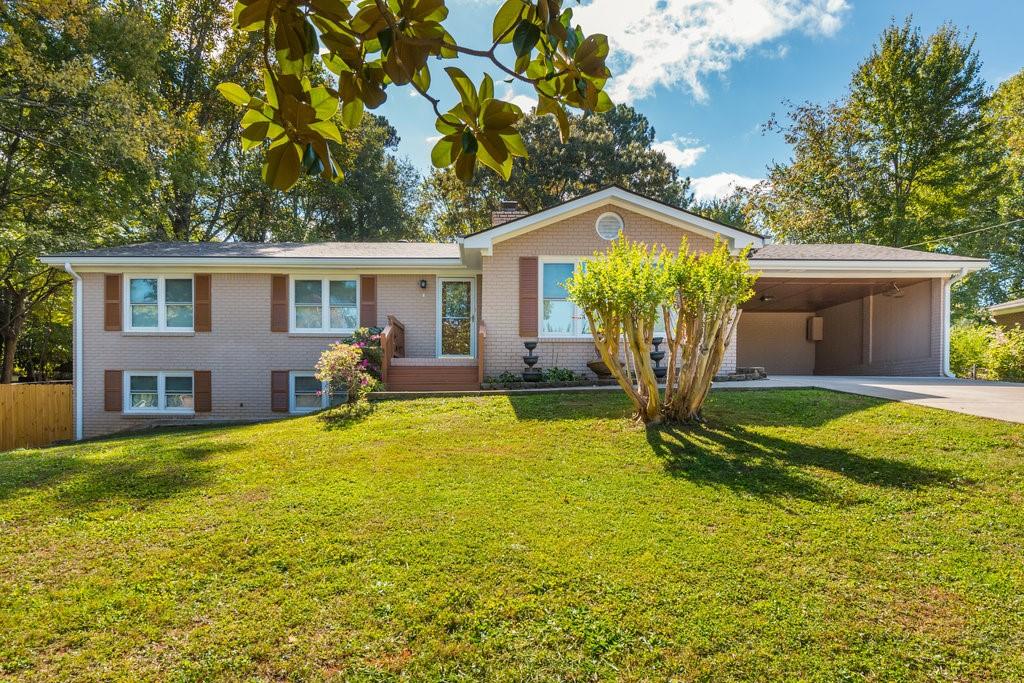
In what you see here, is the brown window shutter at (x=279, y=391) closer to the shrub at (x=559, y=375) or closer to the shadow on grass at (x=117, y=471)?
the shadow on grass at (x=117, y=471)

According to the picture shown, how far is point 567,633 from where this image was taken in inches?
103

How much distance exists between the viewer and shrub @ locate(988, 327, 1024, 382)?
12.6 m

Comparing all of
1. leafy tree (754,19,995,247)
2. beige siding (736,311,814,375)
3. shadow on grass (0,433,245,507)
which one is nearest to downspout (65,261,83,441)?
shadow on grass (0,433,245,507)

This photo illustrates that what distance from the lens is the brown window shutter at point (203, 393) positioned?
11.2 meters

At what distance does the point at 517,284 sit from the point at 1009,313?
64.1ft

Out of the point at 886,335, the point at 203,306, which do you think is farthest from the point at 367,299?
the point at 886,335

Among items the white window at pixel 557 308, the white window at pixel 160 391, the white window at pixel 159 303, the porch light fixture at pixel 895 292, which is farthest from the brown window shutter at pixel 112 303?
the porch light fixture at pixel 895 292

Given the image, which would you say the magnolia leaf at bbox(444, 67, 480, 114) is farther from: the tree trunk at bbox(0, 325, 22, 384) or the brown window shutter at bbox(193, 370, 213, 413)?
the tree trunk at bbox(0, 325, 22, 384)

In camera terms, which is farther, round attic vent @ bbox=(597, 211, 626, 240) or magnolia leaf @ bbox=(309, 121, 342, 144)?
round attic vent @ bbox=(597, 211, 626, 240)

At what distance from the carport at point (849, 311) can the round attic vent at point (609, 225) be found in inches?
134

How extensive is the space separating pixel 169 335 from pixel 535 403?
899cm

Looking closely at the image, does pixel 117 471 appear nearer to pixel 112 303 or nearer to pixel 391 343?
pixel 391 343

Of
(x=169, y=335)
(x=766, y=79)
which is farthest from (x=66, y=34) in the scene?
(x=766, y=79)

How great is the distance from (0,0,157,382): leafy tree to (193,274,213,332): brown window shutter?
4.49m
